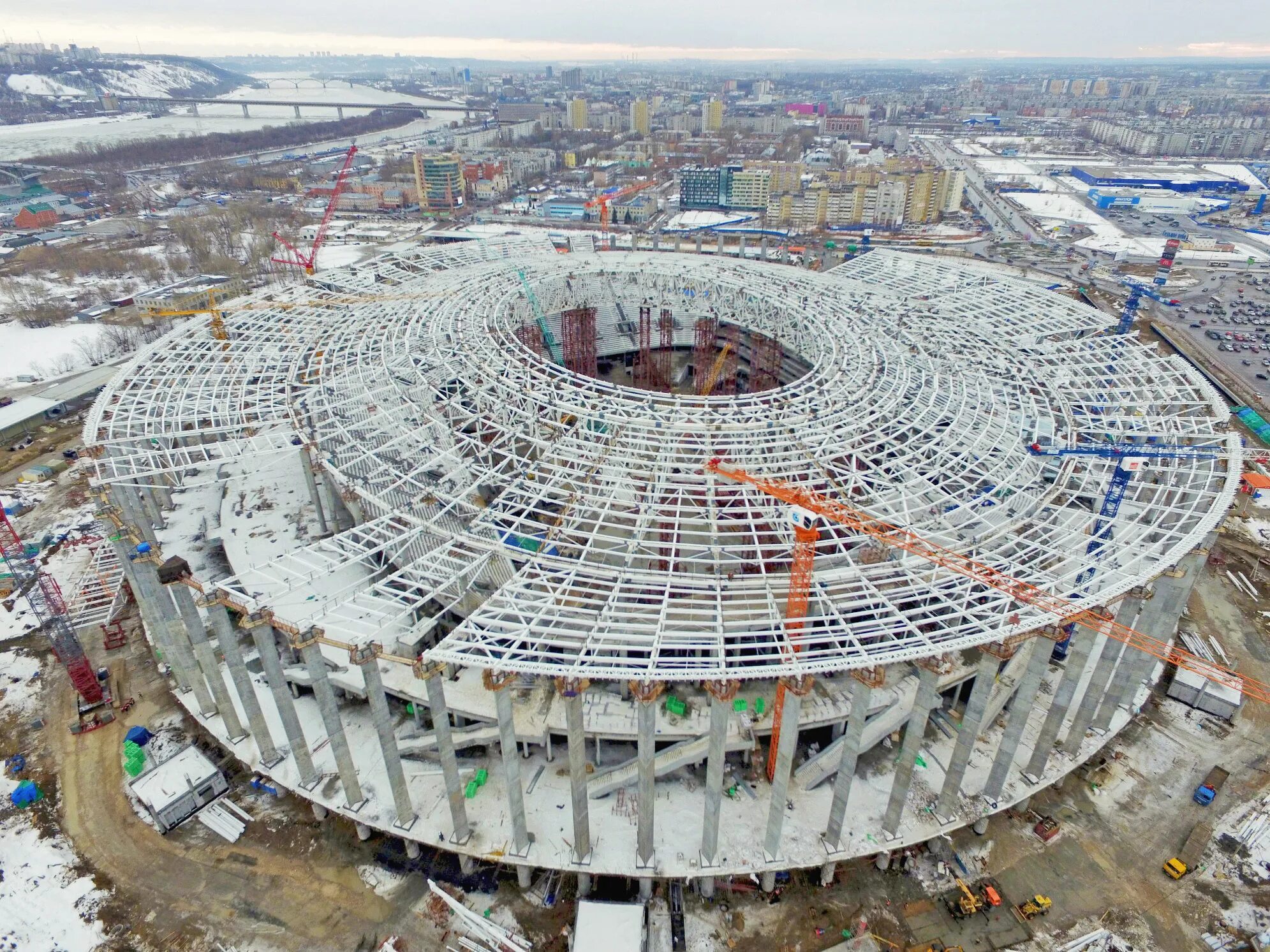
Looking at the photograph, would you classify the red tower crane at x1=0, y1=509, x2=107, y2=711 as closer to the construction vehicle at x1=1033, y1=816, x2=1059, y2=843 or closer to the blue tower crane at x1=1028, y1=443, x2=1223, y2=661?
the construction vehicle at x1=1033, y1=816, x2=1059, y2=843

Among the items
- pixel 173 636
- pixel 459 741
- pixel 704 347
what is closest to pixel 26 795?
pixel 173 636

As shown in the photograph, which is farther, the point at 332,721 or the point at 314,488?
the point at 314,488

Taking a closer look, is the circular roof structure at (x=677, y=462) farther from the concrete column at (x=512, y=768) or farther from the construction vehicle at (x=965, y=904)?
the construction vehicle at (x=965, y=904)

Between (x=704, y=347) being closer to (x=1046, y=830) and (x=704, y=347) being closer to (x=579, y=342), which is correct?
(x=579, y=342)

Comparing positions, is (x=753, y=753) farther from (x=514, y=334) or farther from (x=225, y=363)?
(x=225, y=363)

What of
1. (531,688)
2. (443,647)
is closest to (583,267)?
(531,688)

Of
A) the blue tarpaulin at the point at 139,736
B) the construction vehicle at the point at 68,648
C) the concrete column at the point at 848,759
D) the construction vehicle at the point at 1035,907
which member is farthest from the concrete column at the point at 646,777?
the construction vehicle at the point at 68,648
